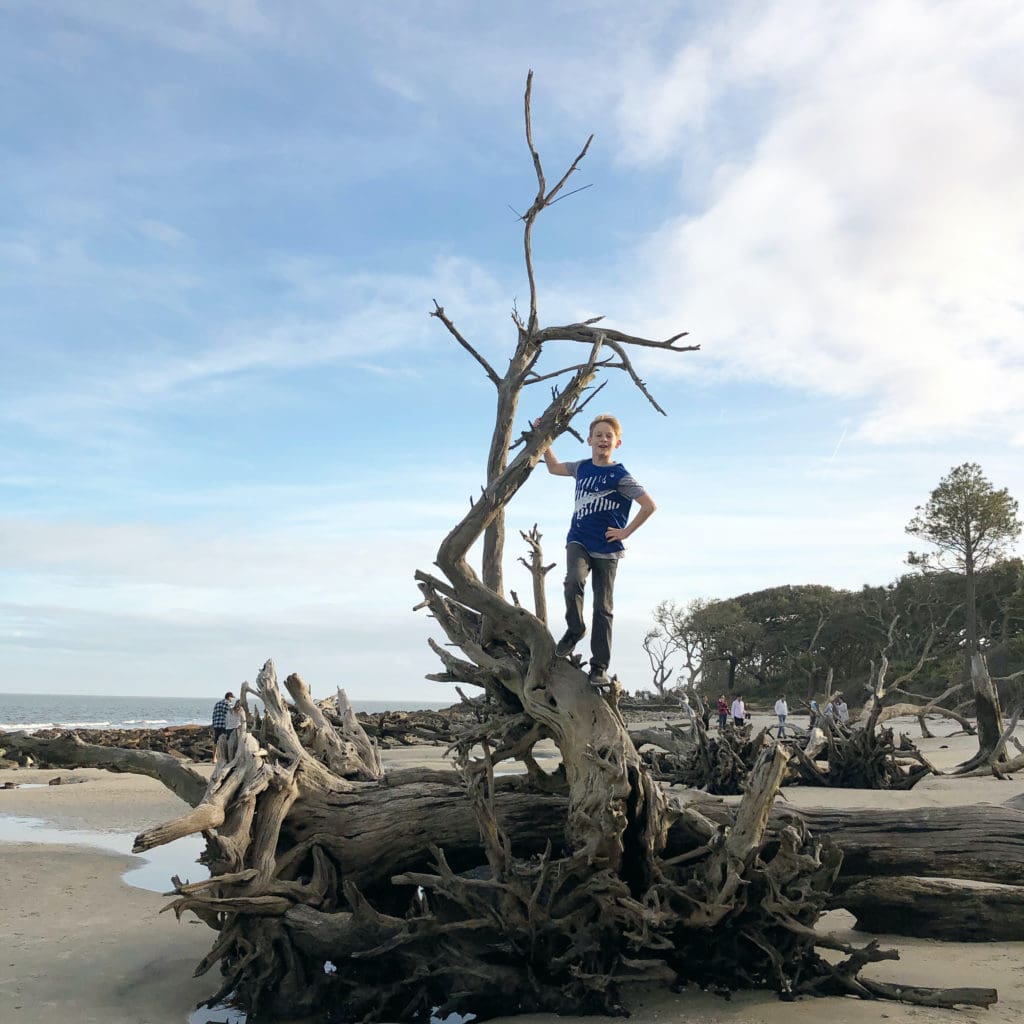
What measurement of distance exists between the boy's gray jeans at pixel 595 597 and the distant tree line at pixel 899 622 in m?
28.8

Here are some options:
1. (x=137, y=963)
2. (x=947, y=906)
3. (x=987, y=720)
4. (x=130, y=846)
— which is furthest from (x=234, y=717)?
(x=987, y=720)

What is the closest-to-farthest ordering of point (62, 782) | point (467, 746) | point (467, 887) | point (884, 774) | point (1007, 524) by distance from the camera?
point (467, 887) < point (467, 746) < point (884, 774) < point (62, 782) < point (1007, 524)

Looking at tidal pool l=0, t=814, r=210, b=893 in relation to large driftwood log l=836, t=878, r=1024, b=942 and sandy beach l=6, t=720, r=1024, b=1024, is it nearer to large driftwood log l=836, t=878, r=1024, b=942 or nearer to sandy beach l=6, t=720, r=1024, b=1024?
sandy beach l=6, t=720, r=1024, b=1024

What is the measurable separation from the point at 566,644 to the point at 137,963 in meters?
3.67

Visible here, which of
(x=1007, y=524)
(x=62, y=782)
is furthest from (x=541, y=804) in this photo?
(x=1007, y=524)

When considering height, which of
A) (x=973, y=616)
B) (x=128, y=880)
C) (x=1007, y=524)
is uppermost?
(x=1007, y=524)

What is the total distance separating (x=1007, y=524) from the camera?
4188 centimetres

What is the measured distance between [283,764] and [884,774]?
9948mm

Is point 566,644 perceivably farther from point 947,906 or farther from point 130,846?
point 130,846

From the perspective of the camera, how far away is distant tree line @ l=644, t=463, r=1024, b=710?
40.1 meters

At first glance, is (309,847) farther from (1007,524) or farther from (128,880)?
(1007,524)

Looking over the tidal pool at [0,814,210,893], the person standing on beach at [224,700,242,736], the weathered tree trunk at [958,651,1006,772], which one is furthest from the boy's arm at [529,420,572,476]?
the weathered tree trunk at [958,651,1006,772]

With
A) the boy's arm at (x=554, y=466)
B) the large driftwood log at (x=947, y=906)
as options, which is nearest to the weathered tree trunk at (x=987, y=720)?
the large driftwood log at (x=947, y=906)

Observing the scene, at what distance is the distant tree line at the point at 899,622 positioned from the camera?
4006 centimetres
